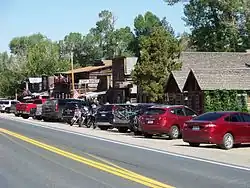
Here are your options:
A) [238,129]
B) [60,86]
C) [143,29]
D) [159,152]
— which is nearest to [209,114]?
[238,129]

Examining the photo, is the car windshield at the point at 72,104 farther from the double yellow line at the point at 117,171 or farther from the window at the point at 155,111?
the double yellow line at the point at 117,171

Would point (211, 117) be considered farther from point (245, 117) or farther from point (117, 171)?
point (117, 171)

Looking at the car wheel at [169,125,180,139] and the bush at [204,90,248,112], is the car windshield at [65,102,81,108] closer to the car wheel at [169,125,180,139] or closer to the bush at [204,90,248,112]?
the bush at [204,90,248,112]

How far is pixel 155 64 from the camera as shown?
1978 inches

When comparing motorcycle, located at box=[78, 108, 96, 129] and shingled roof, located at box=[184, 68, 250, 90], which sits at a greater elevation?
shingled roof, located at box=[184, 68, 250, 90]

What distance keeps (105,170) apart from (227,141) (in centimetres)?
877

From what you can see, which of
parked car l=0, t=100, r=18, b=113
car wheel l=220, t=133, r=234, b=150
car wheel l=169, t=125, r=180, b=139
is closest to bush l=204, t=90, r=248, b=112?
car wheel l=169, t=125, r=180, b=139

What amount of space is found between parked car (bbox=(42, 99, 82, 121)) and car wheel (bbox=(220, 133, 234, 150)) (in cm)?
2214

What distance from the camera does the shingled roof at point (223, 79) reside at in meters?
44.6

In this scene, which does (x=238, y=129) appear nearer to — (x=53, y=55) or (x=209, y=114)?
(x=209, y=114)

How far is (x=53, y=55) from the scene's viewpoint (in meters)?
110

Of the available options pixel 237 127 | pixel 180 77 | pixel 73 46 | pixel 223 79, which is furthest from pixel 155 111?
pixel 73 46

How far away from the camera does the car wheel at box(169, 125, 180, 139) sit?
84.7 ft

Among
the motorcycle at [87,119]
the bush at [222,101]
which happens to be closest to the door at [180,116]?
the motorcycle at [87,119]
